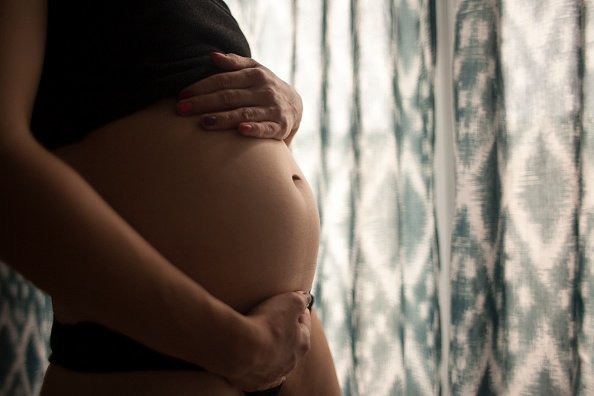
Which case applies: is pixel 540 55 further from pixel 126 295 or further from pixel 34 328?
pixel 34 328

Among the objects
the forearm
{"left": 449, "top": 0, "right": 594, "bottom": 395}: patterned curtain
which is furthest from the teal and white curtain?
the forearm

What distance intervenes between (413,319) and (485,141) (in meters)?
0.53

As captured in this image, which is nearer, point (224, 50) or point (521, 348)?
point (224, 50)

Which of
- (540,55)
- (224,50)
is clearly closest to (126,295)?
(224,50)

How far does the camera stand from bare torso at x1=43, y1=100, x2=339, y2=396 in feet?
1.88

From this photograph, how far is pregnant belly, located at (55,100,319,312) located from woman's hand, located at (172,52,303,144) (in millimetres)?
19

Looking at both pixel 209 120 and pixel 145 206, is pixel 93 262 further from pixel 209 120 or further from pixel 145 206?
pixel 209 120

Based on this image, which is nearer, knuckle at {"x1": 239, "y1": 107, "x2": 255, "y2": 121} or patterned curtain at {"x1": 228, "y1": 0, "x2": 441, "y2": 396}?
knuckle at {"x1": 239, "y1": 107, "x2": 255, "y2": 121}

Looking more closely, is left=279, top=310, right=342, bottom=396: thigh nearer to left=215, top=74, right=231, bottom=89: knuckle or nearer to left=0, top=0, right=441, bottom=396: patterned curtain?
left=215, top=74, right=231, bottom=89: knuckle

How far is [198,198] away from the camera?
0.59 metres

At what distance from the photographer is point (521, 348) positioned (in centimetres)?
123

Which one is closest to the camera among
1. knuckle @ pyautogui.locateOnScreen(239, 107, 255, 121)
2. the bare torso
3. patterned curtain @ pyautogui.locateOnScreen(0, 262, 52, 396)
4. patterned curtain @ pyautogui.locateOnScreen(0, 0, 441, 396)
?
the bare torso

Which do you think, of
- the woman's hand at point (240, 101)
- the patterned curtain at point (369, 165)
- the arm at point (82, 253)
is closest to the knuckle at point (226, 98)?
the woman's hand at point (240, 101)

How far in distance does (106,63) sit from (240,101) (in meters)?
0.18
